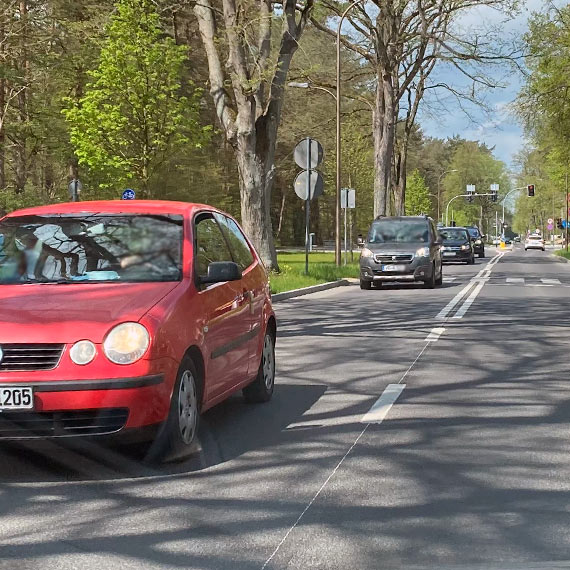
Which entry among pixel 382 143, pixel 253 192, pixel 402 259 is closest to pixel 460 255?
pixel 382 143

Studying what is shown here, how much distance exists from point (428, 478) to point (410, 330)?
9.22 m

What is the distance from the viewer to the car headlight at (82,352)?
5.92 meters

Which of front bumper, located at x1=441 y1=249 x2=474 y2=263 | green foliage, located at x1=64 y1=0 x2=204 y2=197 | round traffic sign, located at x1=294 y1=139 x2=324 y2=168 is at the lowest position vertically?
front bumper, located at x1=441 y1=249 x2=474 y2=263

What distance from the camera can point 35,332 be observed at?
19.5 ft

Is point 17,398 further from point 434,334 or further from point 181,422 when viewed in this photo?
point 434,334

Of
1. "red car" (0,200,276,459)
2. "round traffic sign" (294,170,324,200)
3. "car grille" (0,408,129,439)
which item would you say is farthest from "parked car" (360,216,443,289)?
"car grille" (0,408,129,439)

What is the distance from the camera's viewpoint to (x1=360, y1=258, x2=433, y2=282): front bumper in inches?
1037

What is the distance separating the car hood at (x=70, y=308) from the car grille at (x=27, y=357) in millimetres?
34

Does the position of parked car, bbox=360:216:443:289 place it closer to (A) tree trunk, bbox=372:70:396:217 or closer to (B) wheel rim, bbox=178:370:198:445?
(A) tree trunk, bbox=372:70:396:217

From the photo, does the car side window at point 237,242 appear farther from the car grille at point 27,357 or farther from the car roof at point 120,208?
the car grille at point 27,357

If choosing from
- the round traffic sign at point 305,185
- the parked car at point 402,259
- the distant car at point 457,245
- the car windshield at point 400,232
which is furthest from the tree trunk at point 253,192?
the distant car at point 457,245

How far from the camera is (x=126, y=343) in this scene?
6.03m

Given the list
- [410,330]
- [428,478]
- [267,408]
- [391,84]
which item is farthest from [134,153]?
[428,478]

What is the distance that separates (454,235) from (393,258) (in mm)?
23259
